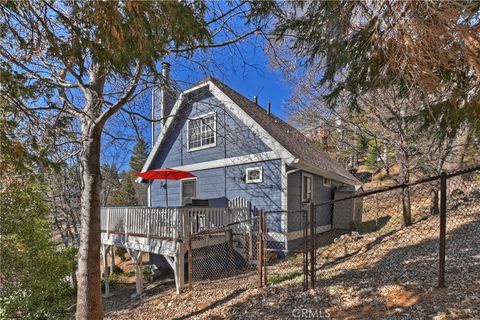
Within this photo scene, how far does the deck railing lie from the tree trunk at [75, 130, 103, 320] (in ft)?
7.40

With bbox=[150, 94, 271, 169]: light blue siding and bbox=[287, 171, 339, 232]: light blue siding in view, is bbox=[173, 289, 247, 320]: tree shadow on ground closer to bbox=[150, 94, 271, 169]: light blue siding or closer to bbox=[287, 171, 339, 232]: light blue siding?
bbox=[287, 171, 339, 232]: light blue siding

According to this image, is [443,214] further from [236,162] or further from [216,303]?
[236,162]

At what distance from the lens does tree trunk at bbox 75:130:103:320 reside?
515 cm

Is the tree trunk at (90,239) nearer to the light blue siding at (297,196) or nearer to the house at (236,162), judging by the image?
the house at (236,162)

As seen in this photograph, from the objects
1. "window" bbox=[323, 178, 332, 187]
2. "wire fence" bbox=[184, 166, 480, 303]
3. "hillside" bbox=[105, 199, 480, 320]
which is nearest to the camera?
"hillside" bbox=[105, 199, 480, 320]

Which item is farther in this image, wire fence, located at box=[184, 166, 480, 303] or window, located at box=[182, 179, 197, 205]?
window, located at box=[182, 179, 197, 205]

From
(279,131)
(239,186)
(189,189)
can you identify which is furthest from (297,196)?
(189,189)

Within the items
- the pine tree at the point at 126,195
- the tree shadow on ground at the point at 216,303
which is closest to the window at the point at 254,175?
the tree shadow on ground at the point at 216,303

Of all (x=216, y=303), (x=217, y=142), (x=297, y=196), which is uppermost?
(x=217, y=142)

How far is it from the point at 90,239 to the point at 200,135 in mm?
6318

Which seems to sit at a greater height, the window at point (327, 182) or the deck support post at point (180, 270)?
the window at point (327, 182)

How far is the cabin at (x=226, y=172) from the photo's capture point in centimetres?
817

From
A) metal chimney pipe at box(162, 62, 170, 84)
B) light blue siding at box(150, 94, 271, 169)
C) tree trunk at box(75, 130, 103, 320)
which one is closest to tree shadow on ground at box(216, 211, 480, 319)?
tree trunk at box(75, 130, 103, 320)

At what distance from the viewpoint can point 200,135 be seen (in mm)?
10945
